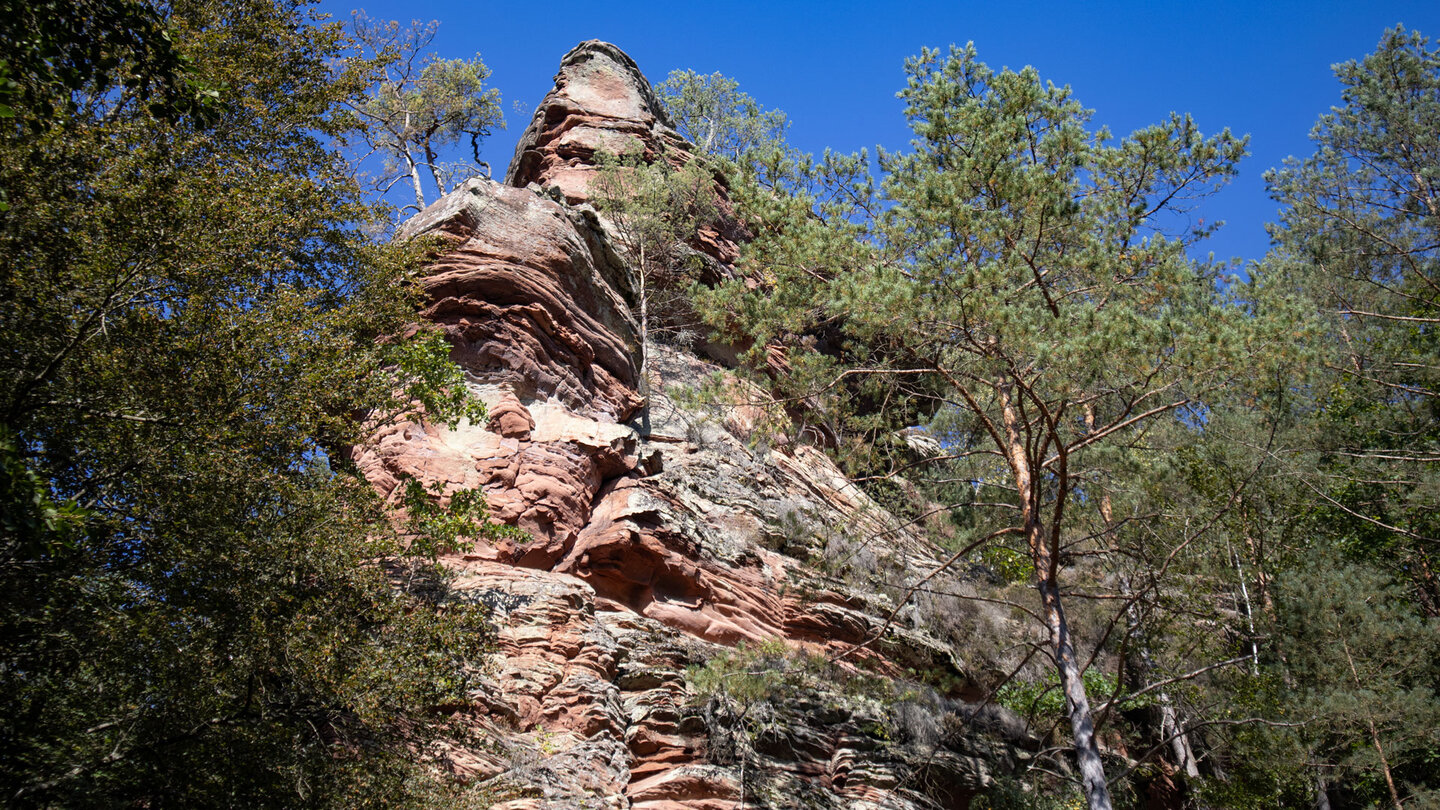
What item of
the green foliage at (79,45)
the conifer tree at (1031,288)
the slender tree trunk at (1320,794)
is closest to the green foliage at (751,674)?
the conifer tree at (1031,288)

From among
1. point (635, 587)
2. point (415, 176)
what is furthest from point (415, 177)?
point (635, 587)

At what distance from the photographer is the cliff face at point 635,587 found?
990 centimetres

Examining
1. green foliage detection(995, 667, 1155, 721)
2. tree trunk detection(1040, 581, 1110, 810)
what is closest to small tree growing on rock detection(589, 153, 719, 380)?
green foliage detection(995, 667, 1155, 721)

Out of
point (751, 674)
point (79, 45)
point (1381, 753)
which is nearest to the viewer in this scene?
point (79, 45)

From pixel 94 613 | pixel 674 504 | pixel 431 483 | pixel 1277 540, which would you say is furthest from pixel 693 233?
pixel 94 613

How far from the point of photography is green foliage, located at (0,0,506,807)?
6.20 meters

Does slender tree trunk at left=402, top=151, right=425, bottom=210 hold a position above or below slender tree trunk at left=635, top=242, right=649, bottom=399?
above

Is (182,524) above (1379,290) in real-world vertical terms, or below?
below

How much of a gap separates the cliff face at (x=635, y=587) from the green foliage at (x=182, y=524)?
160cm

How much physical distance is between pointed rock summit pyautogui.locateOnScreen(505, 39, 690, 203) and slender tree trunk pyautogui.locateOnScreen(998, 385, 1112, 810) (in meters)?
14.8

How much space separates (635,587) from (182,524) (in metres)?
6.37

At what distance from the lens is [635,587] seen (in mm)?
12258

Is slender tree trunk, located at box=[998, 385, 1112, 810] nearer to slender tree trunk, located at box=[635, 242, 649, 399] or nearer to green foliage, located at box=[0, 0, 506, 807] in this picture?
green foliage, located at box=[0, 0, 506, 807]

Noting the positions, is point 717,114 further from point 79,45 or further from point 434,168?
point 79,45
